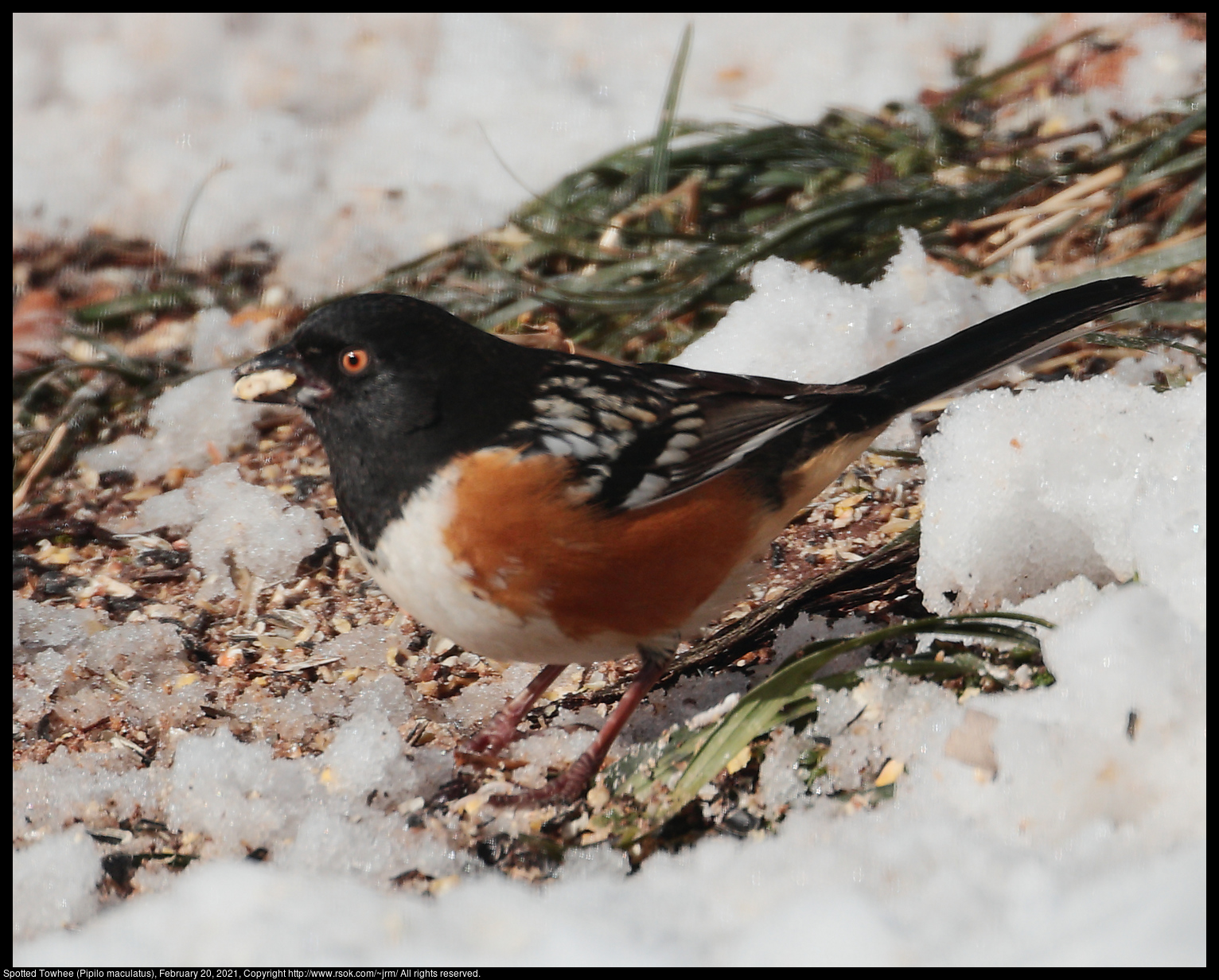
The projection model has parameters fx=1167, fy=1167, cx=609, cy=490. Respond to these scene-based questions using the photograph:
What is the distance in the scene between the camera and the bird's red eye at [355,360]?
190 centimetres

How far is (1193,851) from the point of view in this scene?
1.30m

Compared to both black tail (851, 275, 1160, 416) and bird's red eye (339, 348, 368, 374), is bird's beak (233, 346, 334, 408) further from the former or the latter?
black tail (851, 275, 1160, 416)

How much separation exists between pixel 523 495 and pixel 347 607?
37.5 inches

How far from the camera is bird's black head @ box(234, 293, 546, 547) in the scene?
73.2 inches

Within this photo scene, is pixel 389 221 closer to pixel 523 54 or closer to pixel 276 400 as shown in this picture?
pixel 523 54

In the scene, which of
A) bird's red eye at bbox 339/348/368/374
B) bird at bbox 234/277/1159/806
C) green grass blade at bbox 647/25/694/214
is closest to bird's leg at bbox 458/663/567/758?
bird at bbox 234/277/1159/806

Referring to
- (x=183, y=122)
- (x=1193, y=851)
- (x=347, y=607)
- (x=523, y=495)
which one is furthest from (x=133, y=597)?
(x=183, y=122)

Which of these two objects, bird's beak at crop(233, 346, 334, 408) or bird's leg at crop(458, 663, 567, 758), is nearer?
bird's beak at crop(233, 346, 334, 408)

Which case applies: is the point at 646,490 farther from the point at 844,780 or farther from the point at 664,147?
the point at 664,147

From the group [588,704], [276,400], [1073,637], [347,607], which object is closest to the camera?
[1073,637]

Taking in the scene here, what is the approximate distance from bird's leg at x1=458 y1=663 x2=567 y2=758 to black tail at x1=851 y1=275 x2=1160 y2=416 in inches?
31.1

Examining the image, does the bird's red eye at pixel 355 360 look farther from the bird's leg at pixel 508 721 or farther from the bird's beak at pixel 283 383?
the bird's leg at pixel 508 721

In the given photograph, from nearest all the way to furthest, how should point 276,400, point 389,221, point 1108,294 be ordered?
point 276,400 < point 1108,294 < point 389,221

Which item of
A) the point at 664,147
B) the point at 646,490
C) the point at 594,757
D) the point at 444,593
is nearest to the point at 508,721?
the point at 594,757
